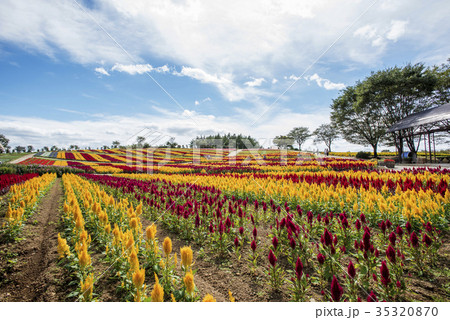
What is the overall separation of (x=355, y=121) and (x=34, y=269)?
4225 centimetres

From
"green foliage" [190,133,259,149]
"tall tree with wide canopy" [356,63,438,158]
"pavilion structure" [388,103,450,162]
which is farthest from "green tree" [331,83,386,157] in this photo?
"green foliage" [190,133,259,149]

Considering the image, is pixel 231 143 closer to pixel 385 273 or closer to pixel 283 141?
pixel 283 141

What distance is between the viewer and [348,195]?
439 centimetres

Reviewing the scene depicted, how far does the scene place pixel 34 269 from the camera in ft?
9.64

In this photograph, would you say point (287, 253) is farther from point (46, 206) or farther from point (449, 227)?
point (46, 206)

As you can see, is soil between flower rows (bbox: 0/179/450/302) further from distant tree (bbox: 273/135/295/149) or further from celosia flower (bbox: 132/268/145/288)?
distant tree (bbox: 273/135/295/149)

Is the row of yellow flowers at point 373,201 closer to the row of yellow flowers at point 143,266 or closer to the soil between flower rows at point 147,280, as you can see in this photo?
the soil between flower rows at point 147,280

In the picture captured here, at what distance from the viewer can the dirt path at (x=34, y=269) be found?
92.7 inches

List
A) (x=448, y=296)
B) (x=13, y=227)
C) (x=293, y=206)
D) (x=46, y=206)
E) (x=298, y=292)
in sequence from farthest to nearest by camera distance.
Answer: (x=46, y=206) → (x=293, y=206) → (x=13, y=227) → (x=448, y=296) → (x=298, y=292)

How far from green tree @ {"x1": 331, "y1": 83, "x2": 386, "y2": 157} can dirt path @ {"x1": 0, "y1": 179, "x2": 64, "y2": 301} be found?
37577 mm

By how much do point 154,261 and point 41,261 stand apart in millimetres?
1945

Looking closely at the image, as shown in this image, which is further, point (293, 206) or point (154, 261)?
point (293, 206)

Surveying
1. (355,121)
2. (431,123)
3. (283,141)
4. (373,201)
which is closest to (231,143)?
(283,141)
